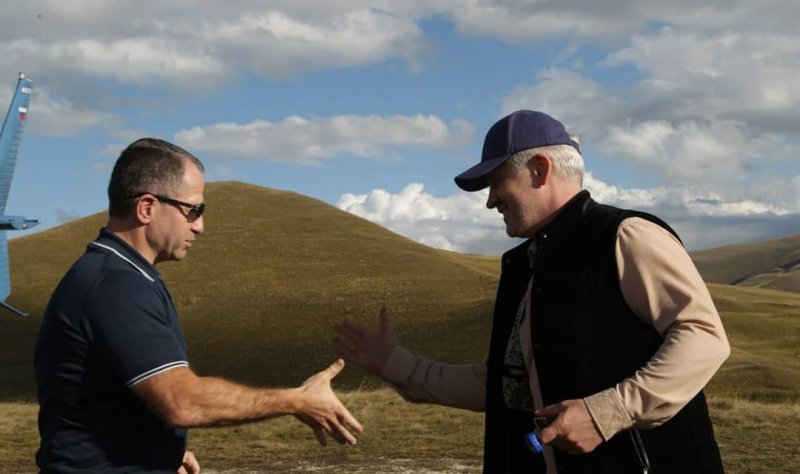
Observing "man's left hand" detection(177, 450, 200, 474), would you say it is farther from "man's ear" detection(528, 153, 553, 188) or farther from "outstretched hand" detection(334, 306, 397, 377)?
"man's ear" detection(528, 153, 553, 188)

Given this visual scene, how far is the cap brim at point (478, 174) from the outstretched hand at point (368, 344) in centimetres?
80

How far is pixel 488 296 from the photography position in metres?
64.4

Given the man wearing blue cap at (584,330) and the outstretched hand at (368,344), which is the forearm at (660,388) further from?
the outstretched hand at (368,344)

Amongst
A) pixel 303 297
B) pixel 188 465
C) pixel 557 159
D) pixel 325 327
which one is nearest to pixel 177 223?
pixel 188 465

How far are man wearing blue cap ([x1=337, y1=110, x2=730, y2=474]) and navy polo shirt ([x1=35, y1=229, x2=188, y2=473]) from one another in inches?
51.8

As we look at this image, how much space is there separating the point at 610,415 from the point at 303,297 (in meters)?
63.4

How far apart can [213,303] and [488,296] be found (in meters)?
17.0

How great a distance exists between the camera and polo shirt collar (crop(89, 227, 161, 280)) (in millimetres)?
3945

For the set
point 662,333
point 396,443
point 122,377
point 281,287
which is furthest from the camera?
point 281,287

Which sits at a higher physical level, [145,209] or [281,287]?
[145,209]

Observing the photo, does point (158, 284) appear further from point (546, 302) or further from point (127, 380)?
point (546, 302)

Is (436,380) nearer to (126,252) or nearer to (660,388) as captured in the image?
(660,388)

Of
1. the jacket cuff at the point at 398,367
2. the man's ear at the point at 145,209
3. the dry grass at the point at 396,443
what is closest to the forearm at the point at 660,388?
the jacket cuff at the point at 398,367

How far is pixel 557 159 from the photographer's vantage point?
14.1 ft
